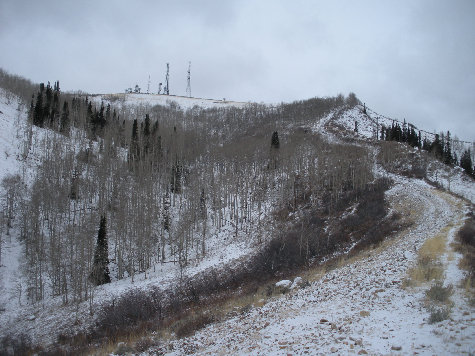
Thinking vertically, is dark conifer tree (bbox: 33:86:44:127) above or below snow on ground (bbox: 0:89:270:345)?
above

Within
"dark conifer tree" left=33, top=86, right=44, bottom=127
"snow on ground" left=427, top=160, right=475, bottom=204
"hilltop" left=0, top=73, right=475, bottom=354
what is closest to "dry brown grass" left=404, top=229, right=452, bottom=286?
"hilltop" left=0, top=73, right=475, bottom=354

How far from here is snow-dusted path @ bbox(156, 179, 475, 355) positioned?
30.9ft

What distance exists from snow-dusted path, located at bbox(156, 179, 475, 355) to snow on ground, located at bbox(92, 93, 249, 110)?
133m

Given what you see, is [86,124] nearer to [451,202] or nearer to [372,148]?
[372,148]

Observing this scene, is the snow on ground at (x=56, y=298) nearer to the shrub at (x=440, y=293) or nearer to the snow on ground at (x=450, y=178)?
the shrub at (x=440, y=293)

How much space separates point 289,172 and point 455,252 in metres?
41.0

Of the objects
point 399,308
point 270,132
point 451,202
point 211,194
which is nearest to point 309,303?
point 399,308

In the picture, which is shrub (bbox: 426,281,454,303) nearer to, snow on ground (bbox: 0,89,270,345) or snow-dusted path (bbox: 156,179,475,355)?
snow-dusted path (bbox: 156,179,475,355)

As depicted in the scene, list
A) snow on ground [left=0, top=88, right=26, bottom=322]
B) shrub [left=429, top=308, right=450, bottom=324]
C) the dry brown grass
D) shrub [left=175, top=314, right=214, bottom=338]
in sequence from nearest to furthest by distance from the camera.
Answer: shrub [left=429, top=308, right=450, bottom=324] < the dry brown grass < shrub [left=175, top=314, right=214, bottom=338] < snow on ground [left=0, top=88, right=26, bottom=322]

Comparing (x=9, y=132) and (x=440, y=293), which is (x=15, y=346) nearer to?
(x=440, y=293)

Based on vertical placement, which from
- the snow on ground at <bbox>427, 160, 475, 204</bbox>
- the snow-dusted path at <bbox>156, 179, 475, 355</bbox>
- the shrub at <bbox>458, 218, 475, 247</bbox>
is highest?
the snow on ground at <bbox>427, 160, 475, 204</bbox>

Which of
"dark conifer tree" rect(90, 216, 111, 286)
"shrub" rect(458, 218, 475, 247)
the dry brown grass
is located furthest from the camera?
"dark conifer tree" rect(90, 216, 111, 286)

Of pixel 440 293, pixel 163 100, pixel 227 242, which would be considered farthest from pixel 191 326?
pixel 163 100

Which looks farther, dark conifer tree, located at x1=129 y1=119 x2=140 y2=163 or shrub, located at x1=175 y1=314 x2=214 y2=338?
dark conifer tree, located at x1=129 y1=119 x2=140 y2=163
